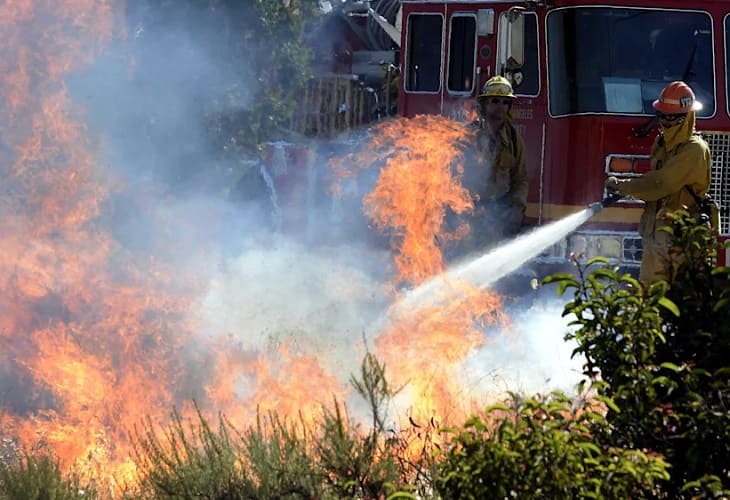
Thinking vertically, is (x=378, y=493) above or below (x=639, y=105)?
below

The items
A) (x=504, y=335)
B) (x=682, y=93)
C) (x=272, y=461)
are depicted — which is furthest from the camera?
(x=504, y=335)

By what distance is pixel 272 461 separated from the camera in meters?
4.32

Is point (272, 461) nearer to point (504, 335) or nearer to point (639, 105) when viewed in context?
point (504, 335)

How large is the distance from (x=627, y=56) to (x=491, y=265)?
2057mm

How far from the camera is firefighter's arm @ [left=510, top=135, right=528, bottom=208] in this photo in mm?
8867

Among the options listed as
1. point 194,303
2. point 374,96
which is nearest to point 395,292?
point 194,303

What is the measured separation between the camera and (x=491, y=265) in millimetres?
8648

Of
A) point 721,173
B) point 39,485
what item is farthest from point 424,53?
point 39,485

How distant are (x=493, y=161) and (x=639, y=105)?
1293 millimetres

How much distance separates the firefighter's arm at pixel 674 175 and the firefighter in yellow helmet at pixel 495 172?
175 cm

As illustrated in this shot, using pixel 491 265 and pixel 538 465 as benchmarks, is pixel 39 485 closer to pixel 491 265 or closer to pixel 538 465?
pixel 538 465

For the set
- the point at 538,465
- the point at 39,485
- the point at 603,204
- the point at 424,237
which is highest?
the point at 538,465

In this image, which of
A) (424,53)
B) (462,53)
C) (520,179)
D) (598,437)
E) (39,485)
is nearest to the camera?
(598,437)

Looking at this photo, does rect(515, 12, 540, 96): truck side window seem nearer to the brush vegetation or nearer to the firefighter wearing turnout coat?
the firefighter wearing turnout coat
